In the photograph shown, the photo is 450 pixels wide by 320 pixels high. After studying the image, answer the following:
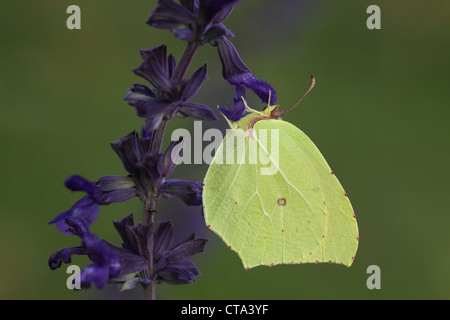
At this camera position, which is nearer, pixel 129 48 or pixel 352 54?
pixel 129 48

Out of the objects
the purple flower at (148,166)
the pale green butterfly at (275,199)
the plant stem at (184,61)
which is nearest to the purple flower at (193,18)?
the plant stem at (184,61)

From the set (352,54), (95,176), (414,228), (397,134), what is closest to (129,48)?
(95,176)

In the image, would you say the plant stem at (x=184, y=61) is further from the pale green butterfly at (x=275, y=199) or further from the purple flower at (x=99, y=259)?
the purple flower at (x=99, y=259)

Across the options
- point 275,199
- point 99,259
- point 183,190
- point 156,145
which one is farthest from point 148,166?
point 275,199

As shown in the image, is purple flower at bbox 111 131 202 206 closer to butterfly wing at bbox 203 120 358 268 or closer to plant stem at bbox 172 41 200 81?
butterfly wing at bbox 203 120 358 268

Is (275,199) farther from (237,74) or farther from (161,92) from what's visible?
(161,92)

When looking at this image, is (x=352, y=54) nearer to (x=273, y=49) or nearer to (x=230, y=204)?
(x=273, y=49)

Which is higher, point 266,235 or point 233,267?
A: point 266,235
